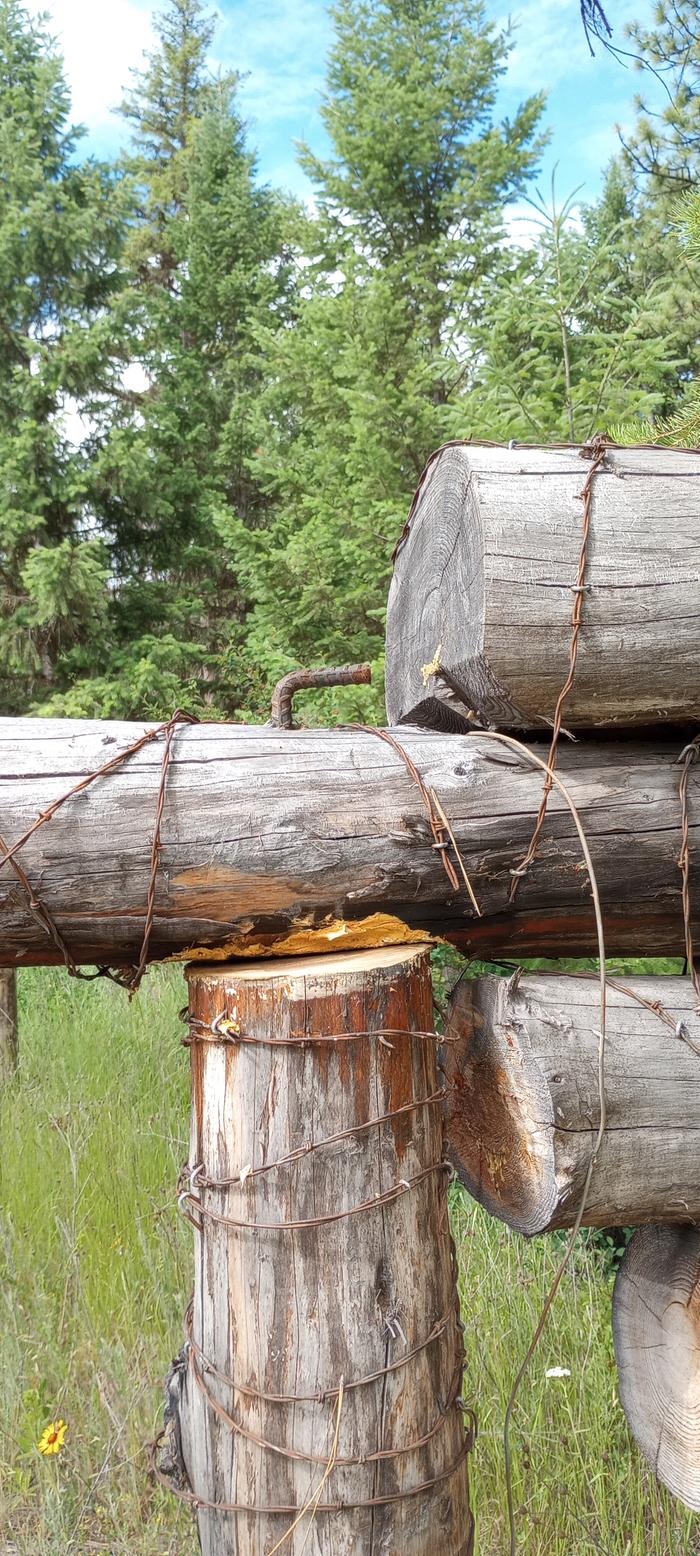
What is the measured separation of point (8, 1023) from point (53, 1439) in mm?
3188

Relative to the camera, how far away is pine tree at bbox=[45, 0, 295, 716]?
9.33 m

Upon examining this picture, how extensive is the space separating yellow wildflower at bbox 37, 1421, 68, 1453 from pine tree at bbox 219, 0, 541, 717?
4.41m

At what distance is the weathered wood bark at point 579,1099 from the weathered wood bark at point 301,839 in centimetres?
17

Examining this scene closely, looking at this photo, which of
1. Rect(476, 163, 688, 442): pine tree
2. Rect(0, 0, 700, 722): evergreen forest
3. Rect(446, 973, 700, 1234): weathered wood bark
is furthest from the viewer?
Rect(0, 0, 700, 722): evergreen forest

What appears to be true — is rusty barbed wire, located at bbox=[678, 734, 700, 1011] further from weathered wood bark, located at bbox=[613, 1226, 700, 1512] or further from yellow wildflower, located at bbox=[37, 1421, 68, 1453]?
yellow wildflower, located at bbox=[37, 1421, 68, 1453]

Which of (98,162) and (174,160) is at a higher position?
(174,160)

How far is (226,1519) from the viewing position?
151 cm

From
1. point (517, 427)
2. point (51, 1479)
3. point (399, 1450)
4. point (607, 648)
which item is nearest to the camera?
point (399, 1450)

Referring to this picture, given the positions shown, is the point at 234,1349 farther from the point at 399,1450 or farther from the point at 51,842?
the point at 51,842

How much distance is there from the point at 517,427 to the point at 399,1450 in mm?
3437

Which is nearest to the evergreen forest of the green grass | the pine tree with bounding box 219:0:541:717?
the pine tree with bounding box 219:0:541:717

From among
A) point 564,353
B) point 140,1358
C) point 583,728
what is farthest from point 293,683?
point 564,353

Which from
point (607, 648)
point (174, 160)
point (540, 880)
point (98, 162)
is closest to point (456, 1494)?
point (540, 880)

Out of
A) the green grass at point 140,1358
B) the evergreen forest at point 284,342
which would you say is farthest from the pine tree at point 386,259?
the green grass at point 140,1358
